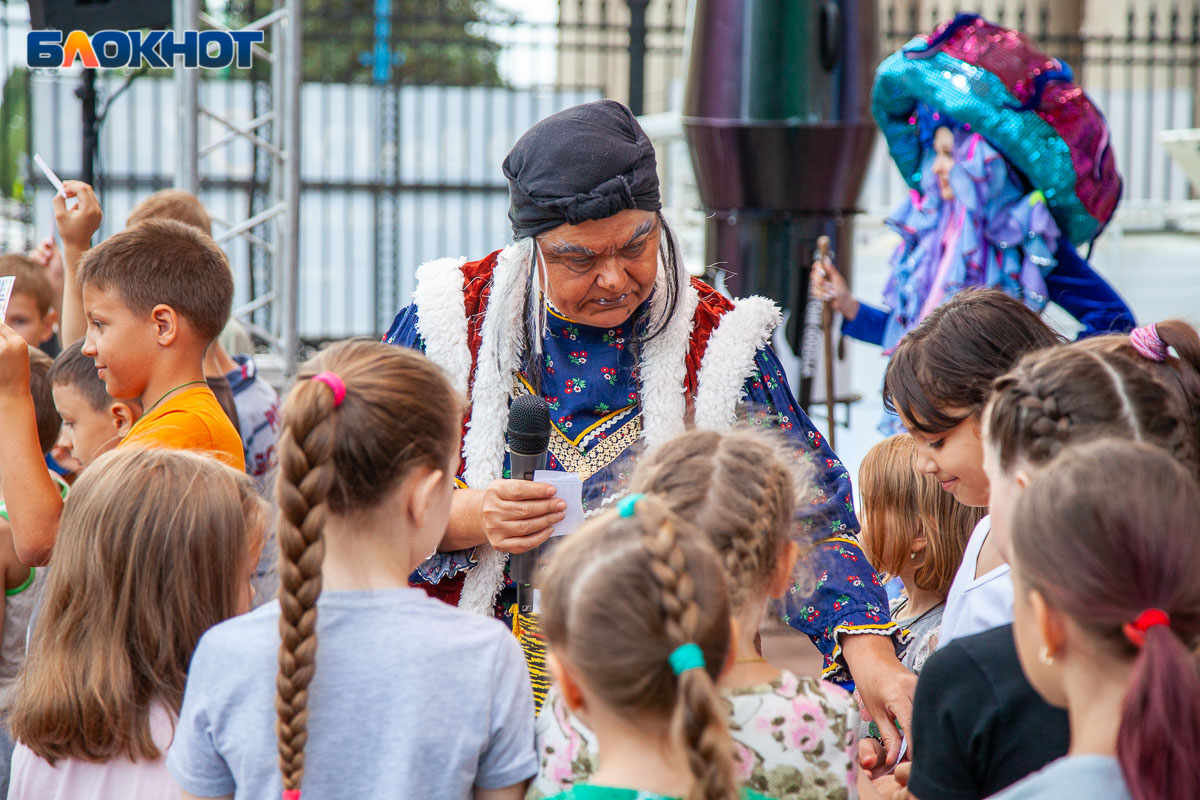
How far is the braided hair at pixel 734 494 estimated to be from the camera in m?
1.47

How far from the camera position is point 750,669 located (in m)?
1.46

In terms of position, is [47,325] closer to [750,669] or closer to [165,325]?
[165,325]

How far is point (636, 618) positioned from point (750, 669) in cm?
29

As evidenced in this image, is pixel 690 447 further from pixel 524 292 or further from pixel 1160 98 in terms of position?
pixel 1160 98

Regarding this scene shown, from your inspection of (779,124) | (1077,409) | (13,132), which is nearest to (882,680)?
(1077,409)

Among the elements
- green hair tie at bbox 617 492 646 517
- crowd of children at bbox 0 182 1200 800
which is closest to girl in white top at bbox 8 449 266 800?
crowd of children at bbox 0 182 1200 800

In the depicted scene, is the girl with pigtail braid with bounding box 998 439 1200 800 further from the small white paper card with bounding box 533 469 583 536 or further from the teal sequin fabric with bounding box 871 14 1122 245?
the teal sequin fabric with bounding box 871 14 1122 245

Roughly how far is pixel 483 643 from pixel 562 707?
0.15 metres

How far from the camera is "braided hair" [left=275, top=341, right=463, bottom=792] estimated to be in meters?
1.35

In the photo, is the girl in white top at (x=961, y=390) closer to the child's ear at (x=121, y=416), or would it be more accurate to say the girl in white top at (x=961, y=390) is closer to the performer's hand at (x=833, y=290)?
the child's ear at (x=121, y=416)

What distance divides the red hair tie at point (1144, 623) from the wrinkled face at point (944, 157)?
8.44ft

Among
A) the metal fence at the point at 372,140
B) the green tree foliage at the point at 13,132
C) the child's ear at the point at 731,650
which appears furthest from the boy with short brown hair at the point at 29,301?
the green tree foliage at the point at 13,132

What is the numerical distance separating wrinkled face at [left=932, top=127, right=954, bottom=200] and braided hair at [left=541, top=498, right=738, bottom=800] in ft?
8.43

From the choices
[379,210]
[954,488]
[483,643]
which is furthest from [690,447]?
[379,210]
